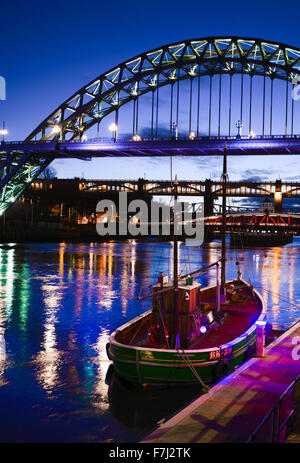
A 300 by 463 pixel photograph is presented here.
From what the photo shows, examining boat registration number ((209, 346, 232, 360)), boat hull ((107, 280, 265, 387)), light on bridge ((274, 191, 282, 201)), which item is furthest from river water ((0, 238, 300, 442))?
light on bridge ((274, 191, 282, 201))

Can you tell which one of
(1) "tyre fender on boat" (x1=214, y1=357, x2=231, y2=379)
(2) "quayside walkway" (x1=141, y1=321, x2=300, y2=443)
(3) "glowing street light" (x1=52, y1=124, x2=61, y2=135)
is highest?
(3) "glowing street light" (x1=52, y1=124, x2=61, y2=135)

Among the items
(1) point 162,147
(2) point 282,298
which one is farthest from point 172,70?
(2) point 282,298

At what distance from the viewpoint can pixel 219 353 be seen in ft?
33.9

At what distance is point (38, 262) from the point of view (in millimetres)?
41750

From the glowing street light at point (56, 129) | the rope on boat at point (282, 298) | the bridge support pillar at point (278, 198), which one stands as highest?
the glowing street light at point (56, 129)

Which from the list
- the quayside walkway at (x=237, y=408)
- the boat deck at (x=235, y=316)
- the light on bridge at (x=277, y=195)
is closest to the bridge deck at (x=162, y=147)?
the boat deck at (x=235, y=316)

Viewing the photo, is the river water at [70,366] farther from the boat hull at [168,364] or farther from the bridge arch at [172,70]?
the bridge arch at [172,70]

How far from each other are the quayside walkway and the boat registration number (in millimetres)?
834

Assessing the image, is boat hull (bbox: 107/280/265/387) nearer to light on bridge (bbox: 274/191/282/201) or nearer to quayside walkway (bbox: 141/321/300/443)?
quayside walkway (bbox: 141/321/300/443)

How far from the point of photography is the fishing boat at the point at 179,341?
9969 millimetres

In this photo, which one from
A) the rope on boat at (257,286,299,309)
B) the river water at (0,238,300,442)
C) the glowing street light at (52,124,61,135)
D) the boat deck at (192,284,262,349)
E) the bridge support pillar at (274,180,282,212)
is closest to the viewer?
the river water at (0,238,300,442)

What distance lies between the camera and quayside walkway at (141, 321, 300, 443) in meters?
6.40
